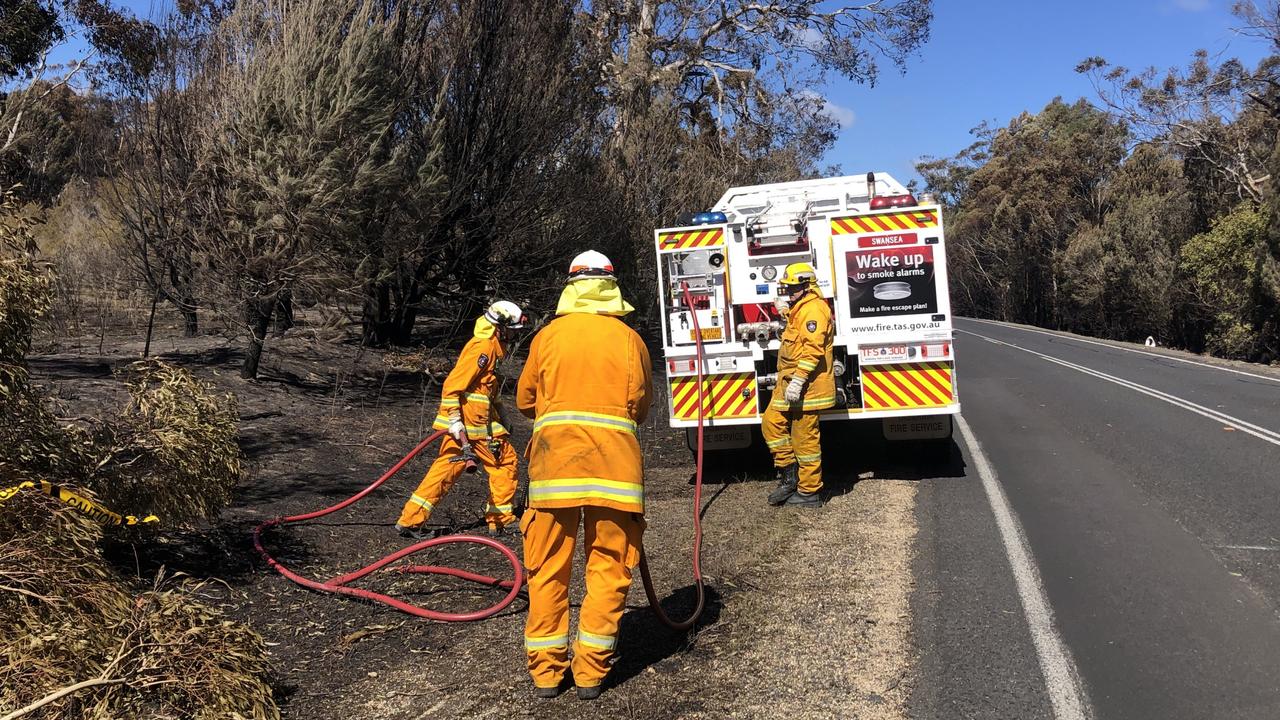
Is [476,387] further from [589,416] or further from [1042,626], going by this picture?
[1042,626]

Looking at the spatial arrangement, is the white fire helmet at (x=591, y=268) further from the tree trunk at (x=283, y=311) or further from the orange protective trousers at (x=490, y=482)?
the tree trunk at (x=283, y=311)

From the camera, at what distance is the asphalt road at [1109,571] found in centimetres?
395

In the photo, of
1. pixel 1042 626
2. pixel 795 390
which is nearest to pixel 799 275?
pixel 795 390

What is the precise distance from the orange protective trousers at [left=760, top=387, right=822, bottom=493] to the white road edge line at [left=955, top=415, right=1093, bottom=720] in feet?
4.69

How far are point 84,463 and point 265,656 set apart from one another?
5.69ft

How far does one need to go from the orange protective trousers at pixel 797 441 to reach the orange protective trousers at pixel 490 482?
2210 millimetres

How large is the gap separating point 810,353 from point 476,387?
268 centimetres

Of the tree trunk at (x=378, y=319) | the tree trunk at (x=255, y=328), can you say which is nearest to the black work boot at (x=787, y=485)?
the tree trunk at (x=255, y=328)

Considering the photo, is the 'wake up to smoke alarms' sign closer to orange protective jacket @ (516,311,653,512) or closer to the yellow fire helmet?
the yellow fire helmet

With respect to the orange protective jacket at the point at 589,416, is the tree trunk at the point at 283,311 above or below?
above

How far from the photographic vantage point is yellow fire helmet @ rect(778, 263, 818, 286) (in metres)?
7.43

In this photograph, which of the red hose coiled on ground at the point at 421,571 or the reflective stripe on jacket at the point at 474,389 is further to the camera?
the reflective stripe on jacket at the point at 474,389

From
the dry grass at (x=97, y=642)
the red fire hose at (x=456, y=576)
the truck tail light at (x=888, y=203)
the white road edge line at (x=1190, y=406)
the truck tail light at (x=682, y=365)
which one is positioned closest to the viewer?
the dry grass at (x=97, y=642)

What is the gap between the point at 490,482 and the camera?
6.86m
